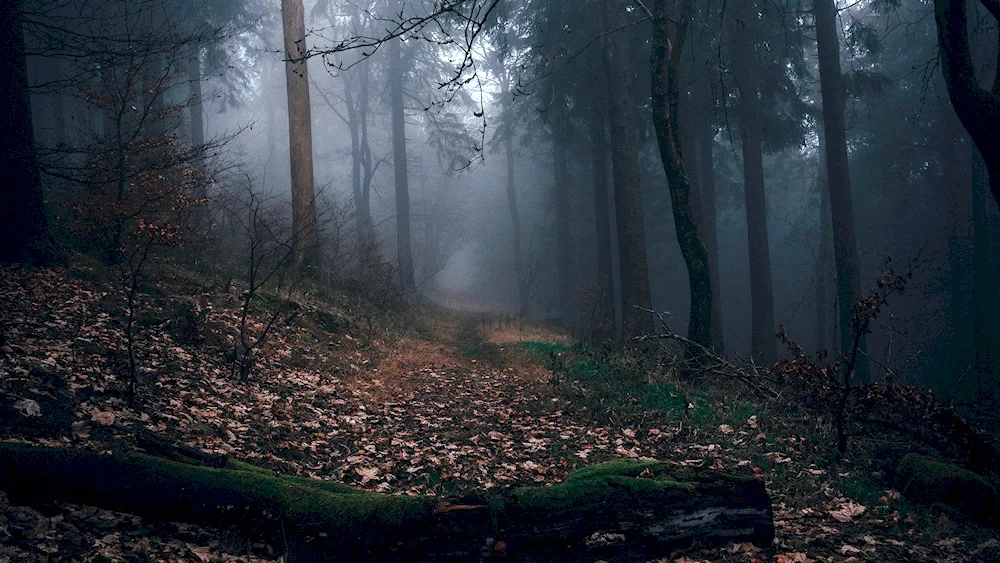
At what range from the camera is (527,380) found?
920cm

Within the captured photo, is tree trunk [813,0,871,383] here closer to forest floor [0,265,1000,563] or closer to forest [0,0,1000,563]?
forest [0,0,1000,563]

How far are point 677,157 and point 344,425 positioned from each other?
631 cm

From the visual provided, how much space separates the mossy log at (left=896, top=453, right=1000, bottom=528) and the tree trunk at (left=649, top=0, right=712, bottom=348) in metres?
3.88

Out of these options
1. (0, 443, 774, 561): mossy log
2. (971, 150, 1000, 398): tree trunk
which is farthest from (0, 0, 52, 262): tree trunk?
(971, 150, 1000, 398): tree trunk

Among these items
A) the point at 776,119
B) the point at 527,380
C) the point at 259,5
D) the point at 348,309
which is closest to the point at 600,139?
the point at 776,119

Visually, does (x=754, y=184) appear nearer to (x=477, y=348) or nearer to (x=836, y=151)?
(x=836, y=151)

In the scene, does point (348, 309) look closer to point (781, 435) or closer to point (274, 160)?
point (781, 435)

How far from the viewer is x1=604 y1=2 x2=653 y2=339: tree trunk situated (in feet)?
41.8

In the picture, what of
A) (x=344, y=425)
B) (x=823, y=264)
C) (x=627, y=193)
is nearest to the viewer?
(x=344, y=425)

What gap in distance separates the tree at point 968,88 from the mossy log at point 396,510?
4.21 meters

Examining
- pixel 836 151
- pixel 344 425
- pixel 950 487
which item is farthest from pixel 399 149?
pixel 950 487

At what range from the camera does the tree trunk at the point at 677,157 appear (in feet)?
29.1

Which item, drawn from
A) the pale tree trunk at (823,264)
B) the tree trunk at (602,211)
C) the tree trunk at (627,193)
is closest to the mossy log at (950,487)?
the tree trunk at (627,193)

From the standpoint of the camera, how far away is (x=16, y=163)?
7703 mm
